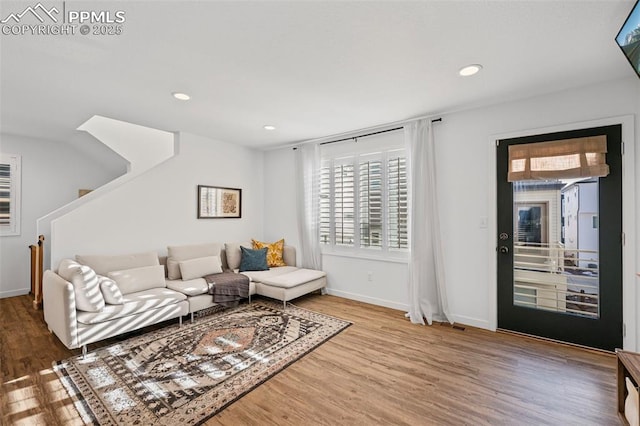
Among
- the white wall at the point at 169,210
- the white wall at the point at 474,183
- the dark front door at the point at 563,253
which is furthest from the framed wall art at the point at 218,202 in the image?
the dark front door at the point at 563,253

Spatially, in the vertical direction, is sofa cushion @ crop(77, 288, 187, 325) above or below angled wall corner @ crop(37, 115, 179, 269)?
below

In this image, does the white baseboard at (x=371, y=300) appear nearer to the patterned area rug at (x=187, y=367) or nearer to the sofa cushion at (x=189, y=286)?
the patterned area rug at (x=187, y=367)

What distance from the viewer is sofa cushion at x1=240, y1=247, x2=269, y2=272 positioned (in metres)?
4.50

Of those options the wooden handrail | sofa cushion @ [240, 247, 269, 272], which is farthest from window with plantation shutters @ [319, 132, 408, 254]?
the wooden handrail

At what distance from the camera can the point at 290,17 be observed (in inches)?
69.1

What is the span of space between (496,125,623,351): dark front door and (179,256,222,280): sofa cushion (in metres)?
3.66

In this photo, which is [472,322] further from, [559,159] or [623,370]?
[559,159]

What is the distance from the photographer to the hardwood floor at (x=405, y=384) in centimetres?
189

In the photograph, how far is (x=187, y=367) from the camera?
8.01ft

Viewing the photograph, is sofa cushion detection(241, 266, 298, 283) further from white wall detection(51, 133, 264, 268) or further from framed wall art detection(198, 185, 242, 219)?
framed wall art detection(198, 185, 242, 219)

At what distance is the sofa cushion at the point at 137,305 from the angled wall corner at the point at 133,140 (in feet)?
7.79

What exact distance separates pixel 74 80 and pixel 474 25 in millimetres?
3308

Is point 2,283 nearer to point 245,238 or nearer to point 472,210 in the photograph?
point 245,238

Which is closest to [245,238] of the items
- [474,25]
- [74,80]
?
[74,80]
